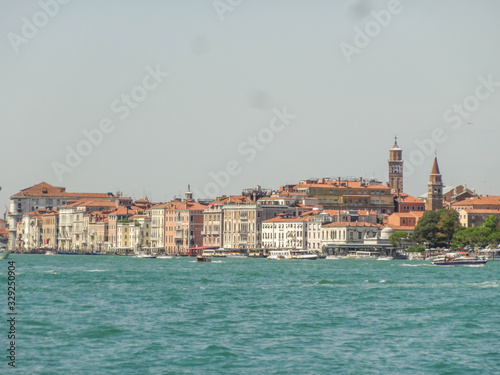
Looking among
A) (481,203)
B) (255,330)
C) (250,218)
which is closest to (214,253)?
(250,218)

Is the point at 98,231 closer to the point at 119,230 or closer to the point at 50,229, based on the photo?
the point at 119,230

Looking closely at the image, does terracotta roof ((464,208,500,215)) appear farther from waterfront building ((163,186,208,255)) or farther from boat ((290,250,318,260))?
waterfront building ((163,186,208,255))

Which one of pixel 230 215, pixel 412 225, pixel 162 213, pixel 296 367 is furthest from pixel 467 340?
pixel 162 213

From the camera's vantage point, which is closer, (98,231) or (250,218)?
(250,218)

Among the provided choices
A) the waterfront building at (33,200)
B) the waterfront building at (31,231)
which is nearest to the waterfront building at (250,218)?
the waterfront building at (31,231)

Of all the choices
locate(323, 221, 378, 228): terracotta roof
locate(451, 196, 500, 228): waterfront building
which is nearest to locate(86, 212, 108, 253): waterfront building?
locate(323, 221, 378, 228): terracotta roof

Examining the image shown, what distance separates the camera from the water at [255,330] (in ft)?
67.0

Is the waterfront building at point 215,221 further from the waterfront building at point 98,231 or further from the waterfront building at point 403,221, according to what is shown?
the waterfront building at point 98,231

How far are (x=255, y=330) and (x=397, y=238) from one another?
6643cm

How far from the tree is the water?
50.4 m

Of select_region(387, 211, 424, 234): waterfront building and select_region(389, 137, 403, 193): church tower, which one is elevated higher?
select_region(389, 137, 403, 193): church tower

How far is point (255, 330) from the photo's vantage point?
82.2 ft

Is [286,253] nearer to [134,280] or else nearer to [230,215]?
[230,215]

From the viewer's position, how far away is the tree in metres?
90.3
